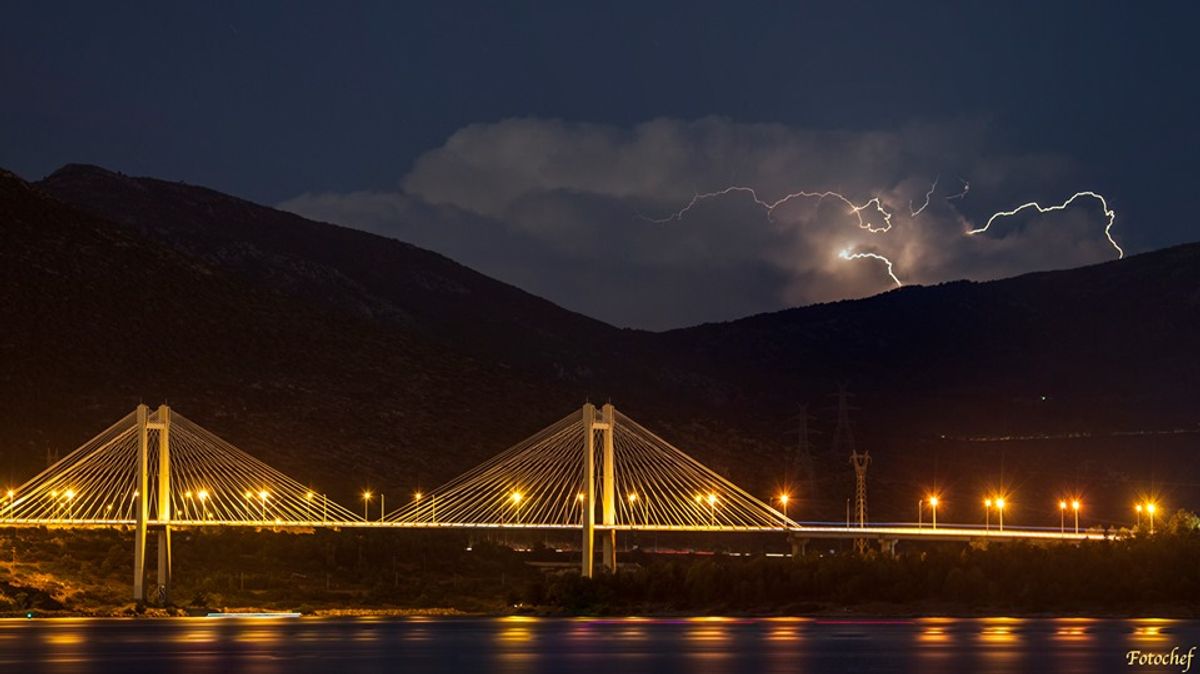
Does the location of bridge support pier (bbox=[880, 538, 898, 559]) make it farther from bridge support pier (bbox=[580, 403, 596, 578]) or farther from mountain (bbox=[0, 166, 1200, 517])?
mountain (bbox=[0, 166, 1200, 517])

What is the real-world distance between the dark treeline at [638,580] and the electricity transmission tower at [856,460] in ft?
25.0

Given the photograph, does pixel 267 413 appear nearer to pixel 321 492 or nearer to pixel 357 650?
pixel 321 492

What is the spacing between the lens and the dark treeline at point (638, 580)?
79.9 meters

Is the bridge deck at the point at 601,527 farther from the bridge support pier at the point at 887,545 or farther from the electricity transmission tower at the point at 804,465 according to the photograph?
the electricity transmission tower at the point at 804,465

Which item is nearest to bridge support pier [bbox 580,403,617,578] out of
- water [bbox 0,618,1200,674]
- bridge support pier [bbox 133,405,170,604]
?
water [bbox 0,618,1200,674]

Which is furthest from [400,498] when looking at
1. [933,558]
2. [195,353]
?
[933,558]

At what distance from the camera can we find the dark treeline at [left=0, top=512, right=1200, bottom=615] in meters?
79.9

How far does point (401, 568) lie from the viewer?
10781cm

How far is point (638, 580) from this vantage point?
85.3 metres

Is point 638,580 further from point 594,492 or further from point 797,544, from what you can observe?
point 797,544

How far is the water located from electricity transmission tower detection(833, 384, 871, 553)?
24.4 m

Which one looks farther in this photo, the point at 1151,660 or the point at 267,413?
the point at 267,413

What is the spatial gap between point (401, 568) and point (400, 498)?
14.2m

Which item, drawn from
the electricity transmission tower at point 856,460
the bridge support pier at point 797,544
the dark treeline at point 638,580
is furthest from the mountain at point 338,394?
the bridge support pier at point 797,544
